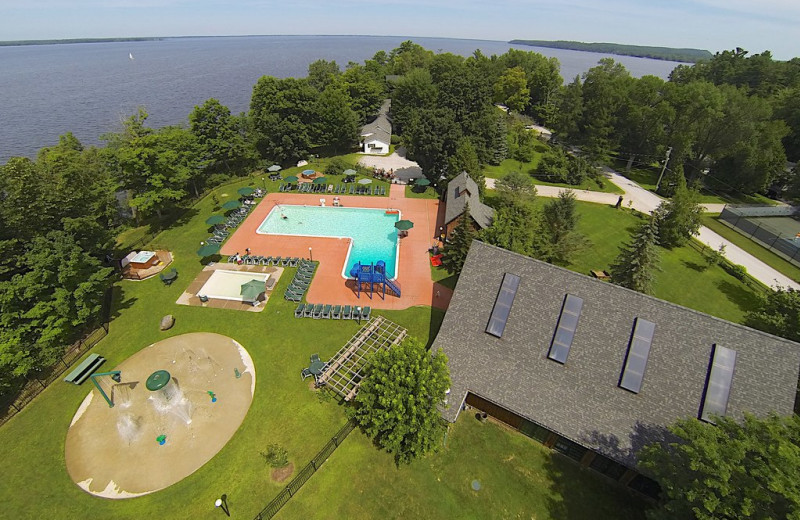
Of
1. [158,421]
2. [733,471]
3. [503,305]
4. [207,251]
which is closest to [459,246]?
[503,305]

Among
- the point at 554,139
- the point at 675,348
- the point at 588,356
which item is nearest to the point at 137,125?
the point at 588,356

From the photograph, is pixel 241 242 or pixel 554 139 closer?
pixel 241 242

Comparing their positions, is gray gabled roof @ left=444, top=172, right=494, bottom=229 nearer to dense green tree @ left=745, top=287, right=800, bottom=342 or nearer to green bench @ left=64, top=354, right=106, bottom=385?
dense green tree @ left=745, top=287, right=800, bottom=342

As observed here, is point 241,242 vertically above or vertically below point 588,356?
below

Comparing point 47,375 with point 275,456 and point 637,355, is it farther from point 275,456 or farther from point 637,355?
point 637,355

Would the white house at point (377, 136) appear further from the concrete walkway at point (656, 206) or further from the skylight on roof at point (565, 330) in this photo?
the skylight on roof at point (565, 330)

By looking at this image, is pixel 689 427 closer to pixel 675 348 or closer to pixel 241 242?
pixel 675 348

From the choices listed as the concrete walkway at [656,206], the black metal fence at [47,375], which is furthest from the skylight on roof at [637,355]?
the black metal fence at [47,375]
